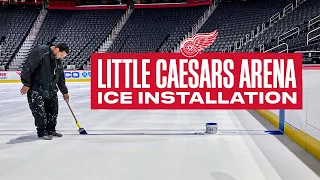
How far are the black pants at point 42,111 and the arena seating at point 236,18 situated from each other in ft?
70.2

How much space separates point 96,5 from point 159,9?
618cm

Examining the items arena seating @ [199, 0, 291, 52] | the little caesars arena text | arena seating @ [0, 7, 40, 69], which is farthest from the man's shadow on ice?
arena seating @ [0, 7, 40, 69]

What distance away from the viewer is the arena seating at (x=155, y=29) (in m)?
30.1

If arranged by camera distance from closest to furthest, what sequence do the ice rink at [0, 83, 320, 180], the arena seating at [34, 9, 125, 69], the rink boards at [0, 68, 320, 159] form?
the ice rink at [0, 83, 320, 180] < the rink boards at [0, 68, 320, 159] < the arena seating at [34, 9, 125, 69]

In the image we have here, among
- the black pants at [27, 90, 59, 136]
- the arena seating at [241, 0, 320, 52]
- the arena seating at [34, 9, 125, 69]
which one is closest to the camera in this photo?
the black pants at [27, 90, 59, 136]

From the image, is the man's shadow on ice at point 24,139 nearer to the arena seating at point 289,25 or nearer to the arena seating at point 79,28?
the arena seating at point 289,25

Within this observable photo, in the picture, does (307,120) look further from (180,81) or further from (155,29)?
(155,29)

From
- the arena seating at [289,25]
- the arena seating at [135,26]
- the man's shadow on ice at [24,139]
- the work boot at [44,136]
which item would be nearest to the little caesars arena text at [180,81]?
the work boot at [44,136]

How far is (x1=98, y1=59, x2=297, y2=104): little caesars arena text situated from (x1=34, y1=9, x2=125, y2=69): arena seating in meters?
23.6

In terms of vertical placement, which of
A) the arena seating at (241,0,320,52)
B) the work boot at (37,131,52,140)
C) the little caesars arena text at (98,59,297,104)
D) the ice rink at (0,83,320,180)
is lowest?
the ice rink at (0,83,320,180)

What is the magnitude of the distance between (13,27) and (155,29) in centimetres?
1200

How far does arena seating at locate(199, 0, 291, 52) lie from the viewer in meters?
27.0

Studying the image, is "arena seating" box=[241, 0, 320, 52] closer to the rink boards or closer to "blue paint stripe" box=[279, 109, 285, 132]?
"blue paint stripe" box=[279, 109, 285, 132]

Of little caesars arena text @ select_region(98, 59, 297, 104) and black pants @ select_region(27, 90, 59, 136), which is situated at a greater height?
little caesars arena text @ select_region(98, 59, 297, 104)
